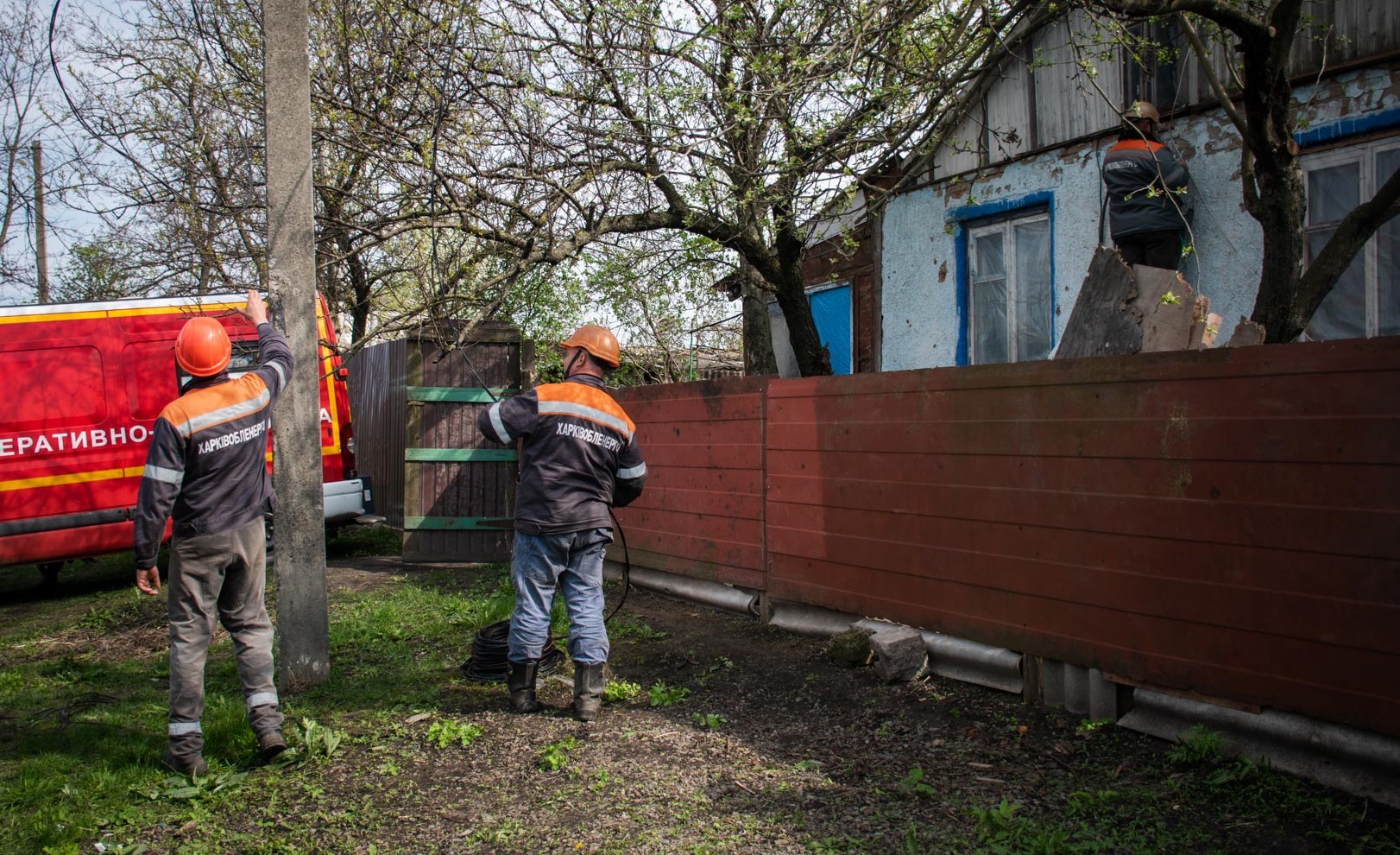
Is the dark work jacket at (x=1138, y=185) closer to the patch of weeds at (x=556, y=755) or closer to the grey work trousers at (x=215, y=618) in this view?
the patch of weeds at (x=556, y=755)

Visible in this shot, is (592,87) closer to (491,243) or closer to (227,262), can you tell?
(491,243)

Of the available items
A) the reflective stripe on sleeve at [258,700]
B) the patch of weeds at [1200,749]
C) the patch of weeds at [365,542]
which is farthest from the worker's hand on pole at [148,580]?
the patch of weeds at [365,542]

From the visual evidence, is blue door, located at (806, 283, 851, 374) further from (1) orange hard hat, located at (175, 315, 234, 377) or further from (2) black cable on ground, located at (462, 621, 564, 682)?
(1) orange hard hat, located at (175, 315, 234, 377)

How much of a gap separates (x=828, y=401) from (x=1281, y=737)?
3060 millimetres

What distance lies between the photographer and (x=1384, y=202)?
5.24m

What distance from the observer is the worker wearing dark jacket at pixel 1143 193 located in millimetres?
6613

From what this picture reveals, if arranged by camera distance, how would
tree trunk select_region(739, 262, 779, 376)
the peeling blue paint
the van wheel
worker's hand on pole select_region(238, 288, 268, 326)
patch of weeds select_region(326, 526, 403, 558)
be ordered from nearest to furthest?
worker's hand on pole select_region(238, 288, 268, 326)
the peeling blue paint
the van wheel
patch of weeds select_region(326, 526, 403, 558)
tree trunk select_region(739, 262, 779, 376)

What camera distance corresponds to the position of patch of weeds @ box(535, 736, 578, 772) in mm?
4074

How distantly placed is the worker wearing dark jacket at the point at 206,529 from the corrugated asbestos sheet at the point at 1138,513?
3301 millimetres

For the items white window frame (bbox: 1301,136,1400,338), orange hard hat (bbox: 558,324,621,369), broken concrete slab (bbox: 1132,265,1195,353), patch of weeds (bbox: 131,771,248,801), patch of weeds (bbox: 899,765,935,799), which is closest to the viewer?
patch of weeds (bbox: 899,765,935,799)

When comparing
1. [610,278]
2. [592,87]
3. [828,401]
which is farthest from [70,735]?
[610,278]

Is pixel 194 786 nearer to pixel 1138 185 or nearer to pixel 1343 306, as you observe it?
pixel 1138 185

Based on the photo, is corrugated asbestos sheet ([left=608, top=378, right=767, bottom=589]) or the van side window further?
the van side window

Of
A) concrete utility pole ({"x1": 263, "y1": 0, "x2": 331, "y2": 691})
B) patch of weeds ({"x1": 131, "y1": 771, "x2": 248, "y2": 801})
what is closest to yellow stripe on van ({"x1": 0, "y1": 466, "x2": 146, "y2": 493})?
concrete utility pole ({"x1": 263, "y1": 0, "x2": 331, "y2": 691})
